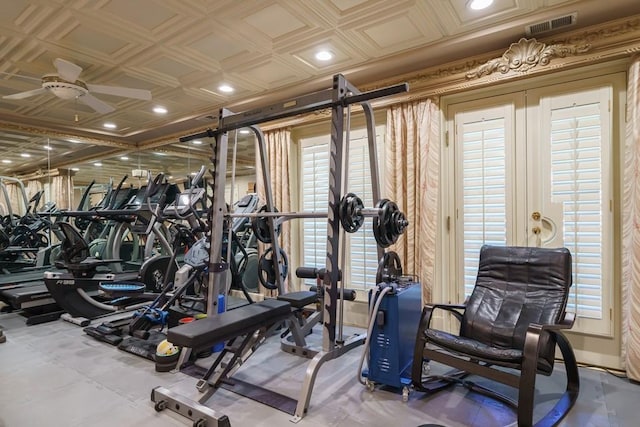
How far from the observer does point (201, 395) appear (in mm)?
2375

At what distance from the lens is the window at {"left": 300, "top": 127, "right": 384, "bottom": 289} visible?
414 cm

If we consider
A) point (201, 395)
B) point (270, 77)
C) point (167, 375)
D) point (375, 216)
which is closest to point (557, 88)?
point (375, 216)

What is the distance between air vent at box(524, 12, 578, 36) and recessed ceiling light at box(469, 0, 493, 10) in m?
0.51

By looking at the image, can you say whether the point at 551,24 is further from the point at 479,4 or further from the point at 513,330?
the point at 513,330

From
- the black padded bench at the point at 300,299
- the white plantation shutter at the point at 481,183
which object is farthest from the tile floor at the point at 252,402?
the white plantation shutter at the point at 481,183

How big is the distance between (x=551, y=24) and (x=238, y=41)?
8.79 ft

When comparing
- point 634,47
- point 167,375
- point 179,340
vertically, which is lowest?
point 167,375

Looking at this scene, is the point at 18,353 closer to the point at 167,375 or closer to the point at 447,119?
the point at 167,375

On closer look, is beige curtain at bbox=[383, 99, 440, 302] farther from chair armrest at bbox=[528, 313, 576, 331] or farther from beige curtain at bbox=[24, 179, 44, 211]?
beige curtain at bbox=[24, 179, 44, 211]

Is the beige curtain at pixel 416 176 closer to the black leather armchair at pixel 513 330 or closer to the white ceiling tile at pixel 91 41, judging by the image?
the black leather armchair at pixel 513 330

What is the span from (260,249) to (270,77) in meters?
2.38

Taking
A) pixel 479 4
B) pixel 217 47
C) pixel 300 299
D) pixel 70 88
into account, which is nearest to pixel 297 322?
pixel 300 299

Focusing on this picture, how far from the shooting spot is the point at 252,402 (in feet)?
7.96

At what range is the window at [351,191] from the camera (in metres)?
4.14
